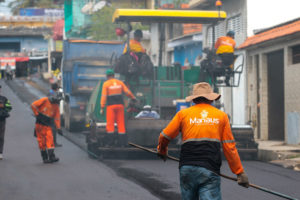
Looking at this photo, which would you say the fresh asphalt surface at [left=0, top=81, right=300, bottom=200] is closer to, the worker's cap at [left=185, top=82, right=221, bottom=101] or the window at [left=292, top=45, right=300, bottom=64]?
the worker's cap at [left=185, top=82, right=221, bottom=101]

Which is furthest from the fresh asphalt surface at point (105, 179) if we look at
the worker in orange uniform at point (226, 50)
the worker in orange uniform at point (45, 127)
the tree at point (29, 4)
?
the tree at point (29, 4)

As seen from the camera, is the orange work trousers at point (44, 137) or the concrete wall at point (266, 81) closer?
the orange work trousers at point (44, 137)

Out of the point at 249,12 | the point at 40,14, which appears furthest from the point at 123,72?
the point at 40,14

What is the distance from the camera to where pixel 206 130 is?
238 inches

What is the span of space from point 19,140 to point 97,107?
228 inches

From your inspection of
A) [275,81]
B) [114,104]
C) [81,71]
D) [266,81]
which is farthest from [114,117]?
[266,81]

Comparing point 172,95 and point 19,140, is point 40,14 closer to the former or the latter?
point 19,140

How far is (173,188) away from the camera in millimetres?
10375

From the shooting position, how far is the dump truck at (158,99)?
1478 cm

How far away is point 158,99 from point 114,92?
139cm

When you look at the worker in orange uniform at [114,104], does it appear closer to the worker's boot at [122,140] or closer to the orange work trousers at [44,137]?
the worker's boot at [122,140]

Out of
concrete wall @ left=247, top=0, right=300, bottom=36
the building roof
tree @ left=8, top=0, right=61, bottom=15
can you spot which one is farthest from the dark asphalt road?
tree @ left=8, top=0, right=61, bottom=15

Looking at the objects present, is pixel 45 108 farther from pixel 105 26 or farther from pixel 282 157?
pixel 105 26

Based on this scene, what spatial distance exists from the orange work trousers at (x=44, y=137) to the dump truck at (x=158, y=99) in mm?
1095
